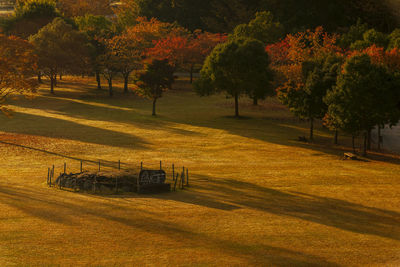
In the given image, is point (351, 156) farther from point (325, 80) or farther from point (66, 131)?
point (66, 131)

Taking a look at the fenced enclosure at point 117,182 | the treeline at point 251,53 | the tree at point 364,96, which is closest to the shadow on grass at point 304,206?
the fenced enclosure at point 117,182

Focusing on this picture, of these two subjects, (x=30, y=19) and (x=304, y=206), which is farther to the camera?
(x=30, y=19)

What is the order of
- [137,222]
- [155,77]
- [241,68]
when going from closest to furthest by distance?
[137,222]
[241,68]
[155,77]

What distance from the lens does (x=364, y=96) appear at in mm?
61062

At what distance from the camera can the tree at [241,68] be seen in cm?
8550

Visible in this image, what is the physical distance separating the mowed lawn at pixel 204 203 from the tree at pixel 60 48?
94.9ft

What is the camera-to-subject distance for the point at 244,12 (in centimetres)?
14212

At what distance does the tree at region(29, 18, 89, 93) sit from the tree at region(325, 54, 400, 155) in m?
64.4

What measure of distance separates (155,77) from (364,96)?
38.1m

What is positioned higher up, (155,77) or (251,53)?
(251,53)

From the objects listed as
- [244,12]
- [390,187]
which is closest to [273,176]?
[390,187]

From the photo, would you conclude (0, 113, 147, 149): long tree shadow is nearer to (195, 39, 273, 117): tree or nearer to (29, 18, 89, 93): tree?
(195, 39, 273, 117): tree

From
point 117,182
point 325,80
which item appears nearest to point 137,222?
point 117,182

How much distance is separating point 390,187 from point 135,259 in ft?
94.6
